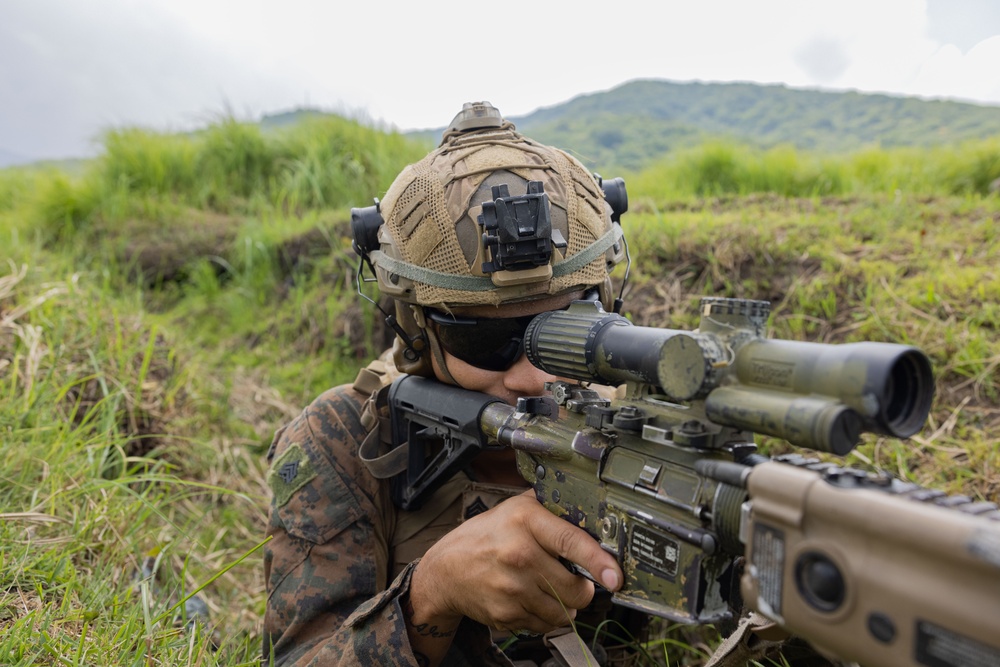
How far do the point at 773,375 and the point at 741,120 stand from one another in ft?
56.1

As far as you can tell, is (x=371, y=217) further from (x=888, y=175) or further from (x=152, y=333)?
(x=888, y=175)

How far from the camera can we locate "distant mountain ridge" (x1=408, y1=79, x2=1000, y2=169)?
10.6 m

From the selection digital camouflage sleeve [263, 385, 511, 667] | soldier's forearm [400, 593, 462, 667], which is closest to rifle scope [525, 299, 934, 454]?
soldier's forearm [400, 593, 462, 667]

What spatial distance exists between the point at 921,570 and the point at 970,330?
3.10 metres

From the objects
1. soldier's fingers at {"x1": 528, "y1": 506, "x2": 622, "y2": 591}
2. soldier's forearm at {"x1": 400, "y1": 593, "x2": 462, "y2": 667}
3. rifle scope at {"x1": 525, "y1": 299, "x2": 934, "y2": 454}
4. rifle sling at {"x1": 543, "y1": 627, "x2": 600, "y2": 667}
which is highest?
rifle scope at {"x1": 525, "y1": 299, "x2": 934, "y2": 454}

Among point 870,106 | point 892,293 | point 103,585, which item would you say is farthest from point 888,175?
point 870,106

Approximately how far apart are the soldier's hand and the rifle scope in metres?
0.43

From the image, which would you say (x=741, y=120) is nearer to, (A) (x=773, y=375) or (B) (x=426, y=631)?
(B) (x=426, y=631)

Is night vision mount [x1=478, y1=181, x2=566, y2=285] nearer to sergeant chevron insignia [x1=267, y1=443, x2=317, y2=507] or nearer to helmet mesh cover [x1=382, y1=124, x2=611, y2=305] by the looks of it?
helmet mesh cover [x1=382, y1=124, x2=611, y2=305]

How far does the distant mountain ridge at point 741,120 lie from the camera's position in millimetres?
10586

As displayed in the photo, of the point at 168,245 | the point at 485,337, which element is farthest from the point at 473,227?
the point at 168,245

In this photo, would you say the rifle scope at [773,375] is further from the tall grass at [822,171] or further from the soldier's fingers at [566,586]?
the tall grass at [822,171]

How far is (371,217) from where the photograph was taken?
2568mm

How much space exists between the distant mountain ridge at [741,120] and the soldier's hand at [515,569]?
6126 millimetres
